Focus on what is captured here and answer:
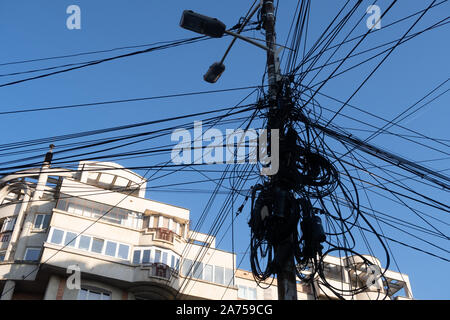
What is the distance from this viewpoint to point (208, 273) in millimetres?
24031

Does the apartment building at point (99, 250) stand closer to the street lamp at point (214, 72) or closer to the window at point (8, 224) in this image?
the window at point (8, 224)

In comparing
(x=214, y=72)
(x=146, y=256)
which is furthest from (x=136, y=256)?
(x=214, y=72)

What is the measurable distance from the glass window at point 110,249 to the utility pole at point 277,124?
15.6 metres

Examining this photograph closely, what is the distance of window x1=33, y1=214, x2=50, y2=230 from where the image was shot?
2308 cm

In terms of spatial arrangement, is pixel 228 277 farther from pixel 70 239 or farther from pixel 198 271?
pixel 70 239

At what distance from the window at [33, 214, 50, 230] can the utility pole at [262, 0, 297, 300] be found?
1745 cm

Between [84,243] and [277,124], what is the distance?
54.1 ft

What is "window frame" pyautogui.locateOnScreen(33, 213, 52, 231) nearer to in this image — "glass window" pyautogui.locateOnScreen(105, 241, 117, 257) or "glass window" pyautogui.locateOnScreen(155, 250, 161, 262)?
"glass window" pyautogui.locateOnScreen(105, 241, 117, 257)

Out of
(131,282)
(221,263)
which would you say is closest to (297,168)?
(131,282)

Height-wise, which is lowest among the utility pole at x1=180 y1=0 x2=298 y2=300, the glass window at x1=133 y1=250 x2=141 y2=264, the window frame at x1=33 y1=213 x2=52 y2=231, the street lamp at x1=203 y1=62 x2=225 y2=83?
the utility pole at x1=180 y1=0 x2=298 y2=300

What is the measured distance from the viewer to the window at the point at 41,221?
23.1 m

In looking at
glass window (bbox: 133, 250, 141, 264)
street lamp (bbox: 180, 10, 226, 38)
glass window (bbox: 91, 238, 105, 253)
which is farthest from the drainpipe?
street lamp (bbox: 180, 10, 226, 38)

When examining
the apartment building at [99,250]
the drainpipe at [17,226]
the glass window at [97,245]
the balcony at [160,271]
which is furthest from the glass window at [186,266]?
the drainpipe at [17,226]
